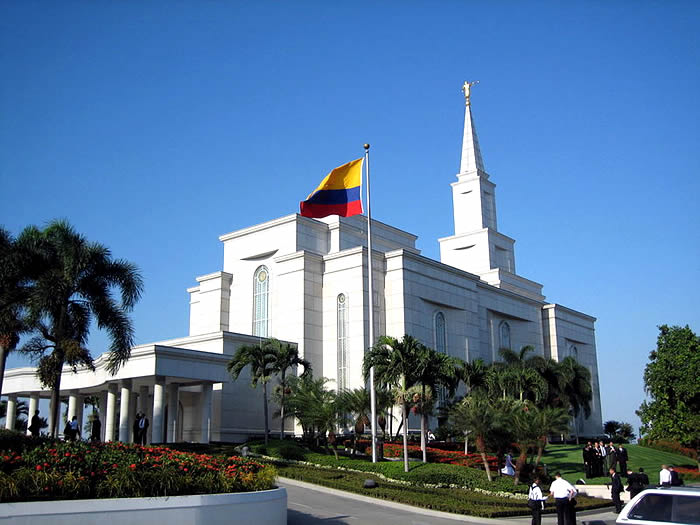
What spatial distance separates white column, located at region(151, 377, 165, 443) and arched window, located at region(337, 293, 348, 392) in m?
11.2

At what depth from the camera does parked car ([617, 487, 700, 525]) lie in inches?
404

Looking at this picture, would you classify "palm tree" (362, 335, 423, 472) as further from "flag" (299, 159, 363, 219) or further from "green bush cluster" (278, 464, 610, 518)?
"flag" (299, 159, 363, 219)

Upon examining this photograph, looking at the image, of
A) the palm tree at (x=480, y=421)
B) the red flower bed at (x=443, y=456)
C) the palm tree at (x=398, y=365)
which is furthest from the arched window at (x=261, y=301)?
the palm tree at (x=480, y=421)

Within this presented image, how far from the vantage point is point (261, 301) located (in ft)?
142

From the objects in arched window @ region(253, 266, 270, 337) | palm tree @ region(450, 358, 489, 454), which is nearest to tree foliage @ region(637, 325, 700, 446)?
palm tree @ region(450, 358, 489, 454)

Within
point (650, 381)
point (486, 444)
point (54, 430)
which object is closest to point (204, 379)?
point (54, 430)

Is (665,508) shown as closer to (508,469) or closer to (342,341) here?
(508,469)

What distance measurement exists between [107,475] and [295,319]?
88.9 ft

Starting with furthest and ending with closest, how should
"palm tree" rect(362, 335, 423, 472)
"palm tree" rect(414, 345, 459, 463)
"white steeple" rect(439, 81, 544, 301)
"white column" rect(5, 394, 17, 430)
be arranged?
1. "white steeple" rect(439, 81, 544, 301)
2. "white column" rect(5, 394, 17, 430)
3. "palm tree" rect(414, 345, 459, 463)
4. "palm tree" rect(362, 335, 423, 472)

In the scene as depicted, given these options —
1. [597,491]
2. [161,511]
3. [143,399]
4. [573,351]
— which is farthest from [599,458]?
[573,351]

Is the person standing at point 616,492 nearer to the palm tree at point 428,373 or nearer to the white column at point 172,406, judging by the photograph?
the palm tree at point 428,373

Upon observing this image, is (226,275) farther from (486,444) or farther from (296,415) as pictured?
(486,444)

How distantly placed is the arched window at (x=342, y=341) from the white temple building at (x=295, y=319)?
0.21ft

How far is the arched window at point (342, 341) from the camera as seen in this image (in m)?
38.8
